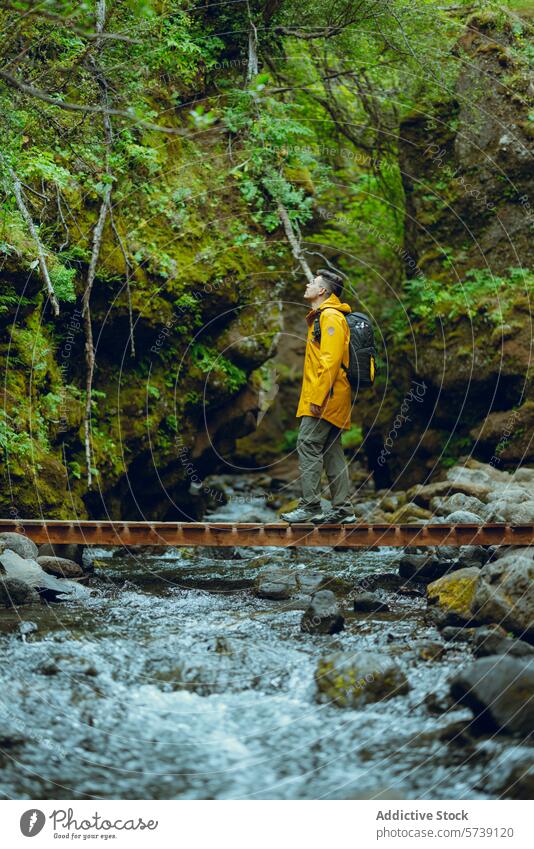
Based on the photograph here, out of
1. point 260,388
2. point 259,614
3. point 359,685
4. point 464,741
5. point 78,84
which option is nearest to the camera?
point 464,741

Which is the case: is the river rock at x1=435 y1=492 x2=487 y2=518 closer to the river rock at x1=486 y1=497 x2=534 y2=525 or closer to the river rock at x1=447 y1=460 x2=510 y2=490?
the river rock at x1=486 y1=497 x2=534 y2=525

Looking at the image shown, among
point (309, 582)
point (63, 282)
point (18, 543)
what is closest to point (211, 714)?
point (309, 582)

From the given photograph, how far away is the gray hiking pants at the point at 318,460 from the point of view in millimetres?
8328

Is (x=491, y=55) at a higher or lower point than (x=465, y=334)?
higher

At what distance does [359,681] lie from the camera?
16.2 ft

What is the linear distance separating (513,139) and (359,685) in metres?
11.9

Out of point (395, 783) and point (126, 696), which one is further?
point (126, 696)

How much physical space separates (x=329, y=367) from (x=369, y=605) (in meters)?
2.48

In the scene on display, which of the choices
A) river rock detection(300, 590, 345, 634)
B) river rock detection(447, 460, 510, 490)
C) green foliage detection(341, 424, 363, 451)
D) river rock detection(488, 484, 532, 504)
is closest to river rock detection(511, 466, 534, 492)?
river rock detection(447, 460, 510, 490)

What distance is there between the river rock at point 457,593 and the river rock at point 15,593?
11.7 ft
